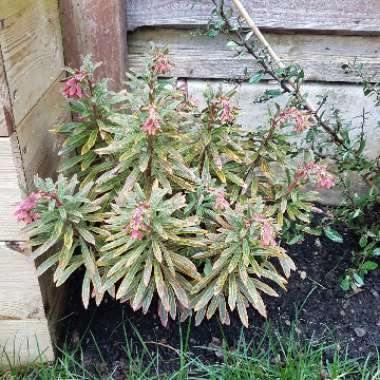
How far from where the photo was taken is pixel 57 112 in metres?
1.78

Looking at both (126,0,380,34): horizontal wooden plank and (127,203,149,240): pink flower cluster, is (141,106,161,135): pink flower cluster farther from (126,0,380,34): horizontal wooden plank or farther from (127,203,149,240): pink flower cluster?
(126,0,380,34): horizontal wooden plank

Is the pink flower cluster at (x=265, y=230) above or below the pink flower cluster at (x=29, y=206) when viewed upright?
below

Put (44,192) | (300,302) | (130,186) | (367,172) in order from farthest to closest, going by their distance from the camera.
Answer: (367,172) < (300,302) < (130,186) < (44,192)

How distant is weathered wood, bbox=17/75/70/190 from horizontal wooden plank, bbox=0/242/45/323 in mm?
251

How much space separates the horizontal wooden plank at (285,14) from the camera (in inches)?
80.6

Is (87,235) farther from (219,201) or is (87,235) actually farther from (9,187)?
(219,201)

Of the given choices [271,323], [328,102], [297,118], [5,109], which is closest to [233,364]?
[271,323]

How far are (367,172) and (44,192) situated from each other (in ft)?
4.88

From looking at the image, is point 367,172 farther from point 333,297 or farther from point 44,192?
point 44,192

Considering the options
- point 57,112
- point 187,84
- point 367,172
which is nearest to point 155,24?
point 187,84

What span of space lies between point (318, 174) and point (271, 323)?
0.73 m

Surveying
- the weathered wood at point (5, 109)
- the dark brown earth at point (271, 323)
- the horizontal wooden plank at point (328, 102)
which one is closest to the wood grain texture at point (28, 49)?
the weathered wood at point (5, 109)

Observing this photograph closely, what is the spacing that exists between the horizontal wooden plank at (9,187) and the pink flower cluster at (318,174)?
98cm

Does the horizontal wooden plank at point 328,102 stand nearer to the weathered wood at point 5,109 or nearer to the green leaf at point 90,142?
the green leaf at point 90,142
